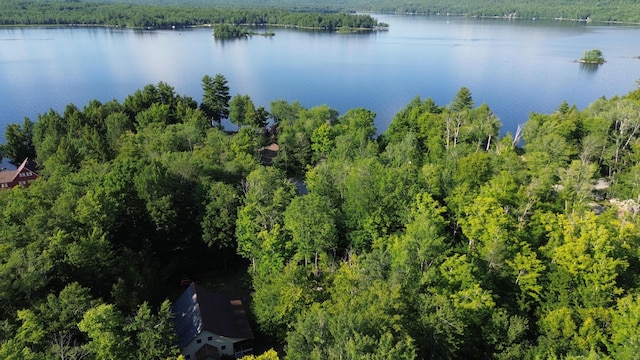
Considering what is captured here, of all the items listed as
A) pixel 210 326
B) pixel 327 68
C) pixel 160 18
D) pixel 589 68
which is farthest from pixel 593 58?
pixel 160 18

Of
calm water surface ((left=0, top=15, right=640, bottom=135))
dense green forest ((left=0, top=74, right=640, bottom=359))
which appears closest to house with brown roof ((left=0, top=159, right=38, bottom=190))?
dense green forest ((left=0, top=74, right=640, bottom=359))

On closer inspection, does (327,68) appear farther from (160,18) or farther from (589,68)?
(160,18)

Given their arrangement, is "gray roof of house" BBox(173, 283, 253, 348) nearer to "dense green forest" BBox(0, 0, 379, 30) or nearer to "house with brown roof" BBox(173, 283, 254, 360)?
"house with brown roof" BBox(173, 283, 254, 360)

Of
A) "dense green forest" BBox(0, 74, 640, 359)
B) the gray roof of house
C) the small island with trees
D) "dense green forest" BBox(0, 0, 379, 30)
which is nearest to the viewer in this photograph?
"dense green forest" BBox(0, 74, 640, 359)

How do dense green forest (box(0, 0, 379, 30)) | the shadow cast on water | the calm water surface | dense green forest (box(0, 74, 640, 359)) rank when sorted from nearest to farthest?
dense green forest (box(0, 74, 640, 359)) < the calm water surface < the shadow cast on water < dense green forest (box(0, 0, 379, 30))

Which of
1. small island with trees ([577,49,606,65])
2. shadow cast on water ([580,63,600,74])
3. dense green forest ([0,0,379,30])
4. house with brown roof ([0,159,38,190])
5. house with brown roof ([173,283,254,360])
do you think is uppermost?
dense green forest ([0,0,379,30])

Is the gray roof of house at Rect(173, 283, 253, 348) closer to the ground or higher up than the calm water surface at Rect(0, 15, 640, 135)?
closer to the ground

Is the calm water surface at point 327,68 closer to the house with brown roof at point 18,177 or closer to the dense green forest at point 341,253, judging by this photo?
the house with brown roof at point 18,177

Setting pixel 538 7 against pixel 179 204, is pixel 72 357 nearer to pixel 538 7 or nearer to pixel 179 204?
pixel 179 204

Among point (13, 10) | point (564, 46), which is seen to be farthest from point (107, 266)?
point (13, 10)
